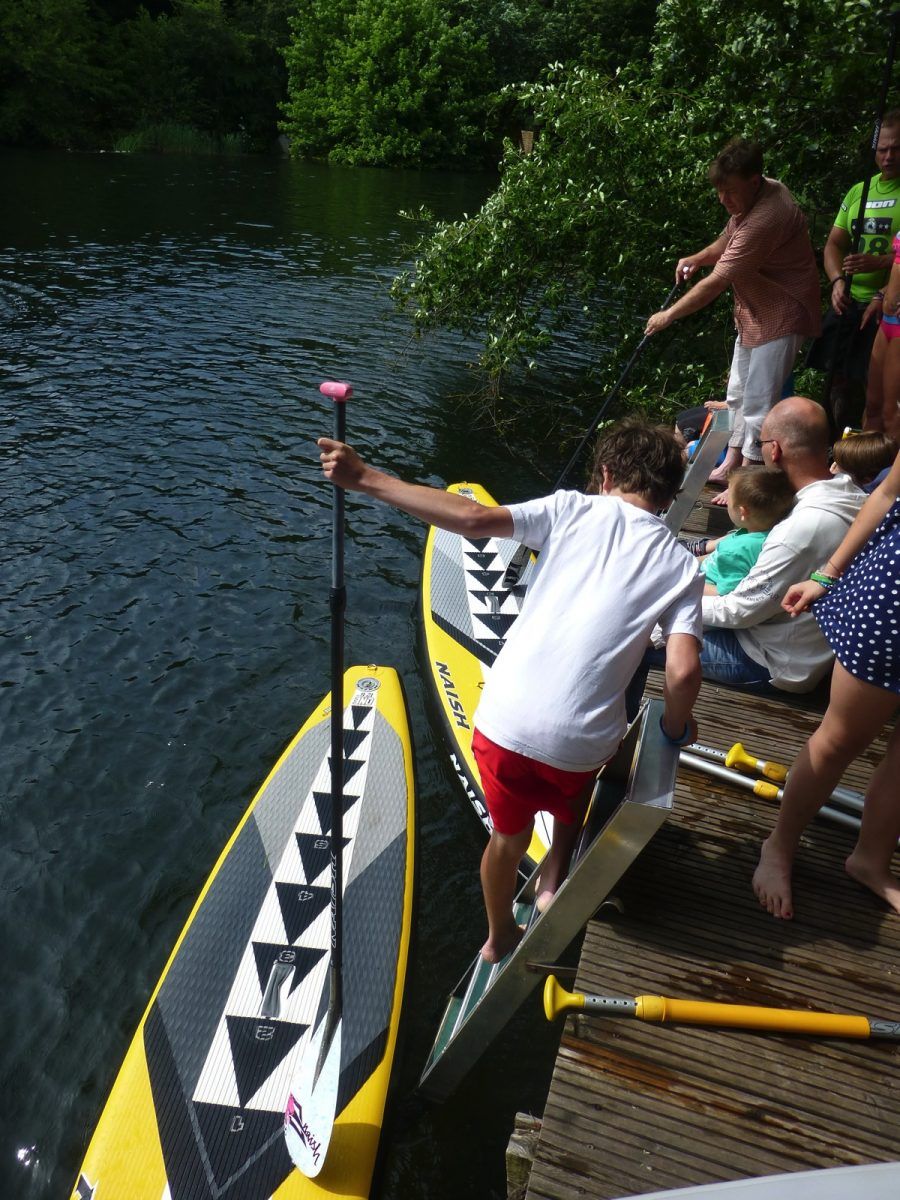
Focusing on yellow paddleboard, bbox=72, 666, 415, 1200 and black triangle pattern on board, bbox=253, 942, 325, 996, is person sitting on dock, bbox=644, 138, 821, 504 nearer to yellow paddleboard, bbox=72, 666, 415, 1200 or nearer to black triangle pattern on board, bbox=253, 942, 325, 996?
A: yellow paddleboard, bbox=72, 666, 415, 1200

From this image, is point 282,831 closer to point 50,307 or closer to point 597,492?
point 597,492

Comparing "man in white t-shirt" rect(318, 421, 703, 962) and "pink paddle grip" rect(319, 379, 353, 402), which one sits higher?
"pink paddle grip" rect(319, 379, 353, 402)

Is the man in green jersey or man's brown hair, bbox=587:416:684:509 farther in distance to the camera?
the man in green jersey

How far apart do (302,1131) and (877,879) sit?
2098 mm

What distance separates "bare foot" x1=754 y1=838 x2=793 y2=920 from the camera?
3.01m

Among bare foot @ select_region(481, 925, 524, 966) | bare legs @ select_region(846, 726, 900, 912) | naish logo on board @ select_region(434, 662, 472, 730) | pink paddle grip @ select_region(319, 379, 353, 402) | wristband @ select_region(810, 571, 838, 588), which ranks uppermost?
pink paddle grip @ select_region(319, 379, 353, 402)

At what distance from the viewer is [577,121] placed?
9234 millimetres

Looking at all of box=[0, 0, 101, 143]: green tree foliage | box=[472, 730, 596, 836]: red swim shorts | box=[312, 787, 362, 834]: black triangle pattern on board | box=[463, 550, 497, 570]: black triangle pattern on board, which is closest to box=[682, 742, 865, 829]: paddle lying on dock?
box=[472, 730, 596, 836]: red swim shorts

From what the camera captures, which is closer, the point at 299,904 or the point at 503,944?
the point at 503,944

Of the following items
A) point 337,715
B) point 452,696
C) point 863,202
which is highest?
point 863,202

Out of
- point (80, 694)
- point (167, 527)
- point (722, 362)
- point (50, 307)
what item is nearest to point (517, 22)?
point (50, 307)

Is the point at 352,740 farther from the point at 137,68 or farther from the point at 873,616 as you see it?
the point at 137,68

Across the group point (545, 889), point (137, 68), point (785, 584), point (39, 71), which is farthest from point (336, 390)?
point (137, 68)

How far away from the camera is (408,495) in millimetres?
2494
